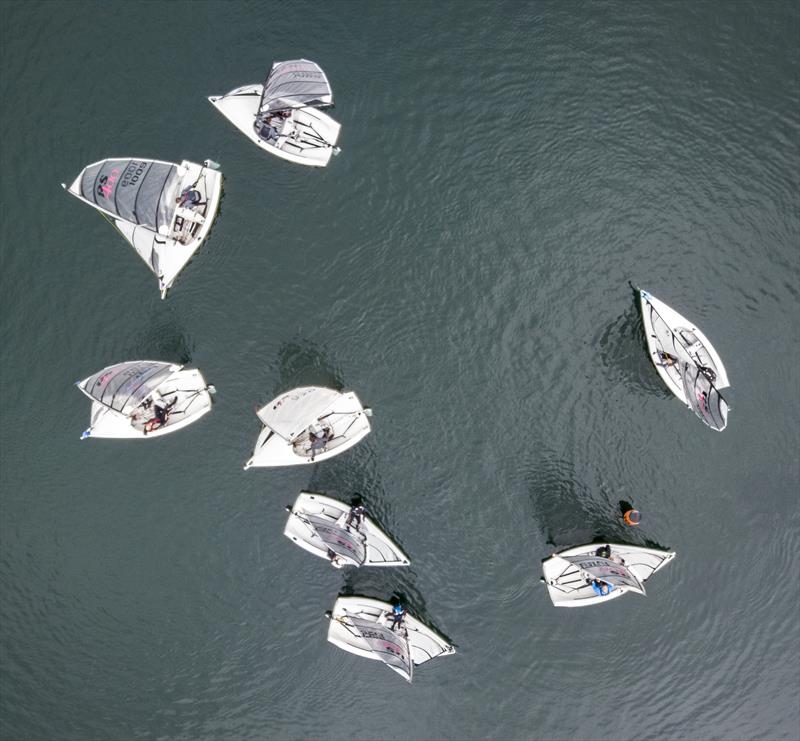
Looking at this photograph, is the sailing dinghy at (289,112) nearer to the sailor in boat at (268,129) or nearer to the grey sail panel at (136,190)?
the sailor in boat at (268,129)

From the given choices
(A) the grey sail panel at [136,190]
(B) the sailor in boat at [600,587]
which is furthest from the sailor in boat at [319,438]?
(B) the sailor in boat at [600,587]

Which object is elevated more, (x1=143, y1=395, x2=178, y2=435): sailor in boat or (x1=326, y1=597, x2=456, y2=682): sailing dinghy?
(x1=143, y1=395, x2=178, y2=435): sailor in boat

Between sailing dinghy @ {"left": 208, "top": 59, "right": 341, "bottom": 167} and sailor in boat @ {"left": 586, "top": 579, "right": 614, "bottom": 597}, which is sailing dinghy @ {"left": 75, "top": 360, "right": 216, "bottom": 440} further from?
sailor in boat @ {"left": 586, "top": 579, "right": 614, "bottom": 597}

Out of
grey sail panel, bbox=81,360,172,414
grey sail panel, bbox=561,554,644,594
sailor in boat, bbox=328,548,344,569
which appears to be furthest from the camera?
sailor in boat, bbox=328,548,344,569

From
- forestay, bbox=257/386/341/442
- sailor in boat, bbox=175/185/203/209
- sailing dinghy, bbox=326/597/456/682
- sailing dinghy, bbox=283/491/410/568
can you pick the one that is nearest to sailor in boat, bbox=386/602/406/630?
sailing dinghy, bbox=326/597/456/682

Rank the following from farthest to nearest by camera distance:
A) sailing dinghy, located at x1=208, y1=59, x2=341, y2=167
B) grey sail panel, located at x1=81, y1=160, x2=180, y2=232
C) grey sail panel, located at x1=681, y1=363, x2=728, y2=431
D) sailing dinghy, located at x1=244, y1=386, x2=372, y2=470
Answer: grey sail panel, located at x1=681, y1=363, x2=728, y2=431 → sailing dinghy, located at x1=244, y1=386, x2=372, y2=470 → sailing dinghy, located at x1=208, y1=59, x2=341, y2=167 → grey sail panel, located at x1=81, y1=160, x2=180, y2=232

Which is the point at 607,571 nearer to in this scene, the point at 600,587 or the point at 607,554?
the point at 607,554

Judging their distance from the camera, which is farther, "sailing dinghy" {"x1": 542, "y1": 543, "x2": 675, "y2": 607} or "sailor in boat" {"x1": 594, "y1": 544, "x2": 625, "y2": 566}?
"sailor in boat" {"x1": 594, "y1": 544, "x2": 625, "y2": 566}

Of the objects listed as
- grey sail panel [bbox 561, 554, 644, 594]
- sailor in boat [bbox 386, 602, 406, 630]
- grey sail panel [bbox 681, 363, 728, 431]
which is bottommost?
sailor in boat [bbox 386, 602, 406, 630]
